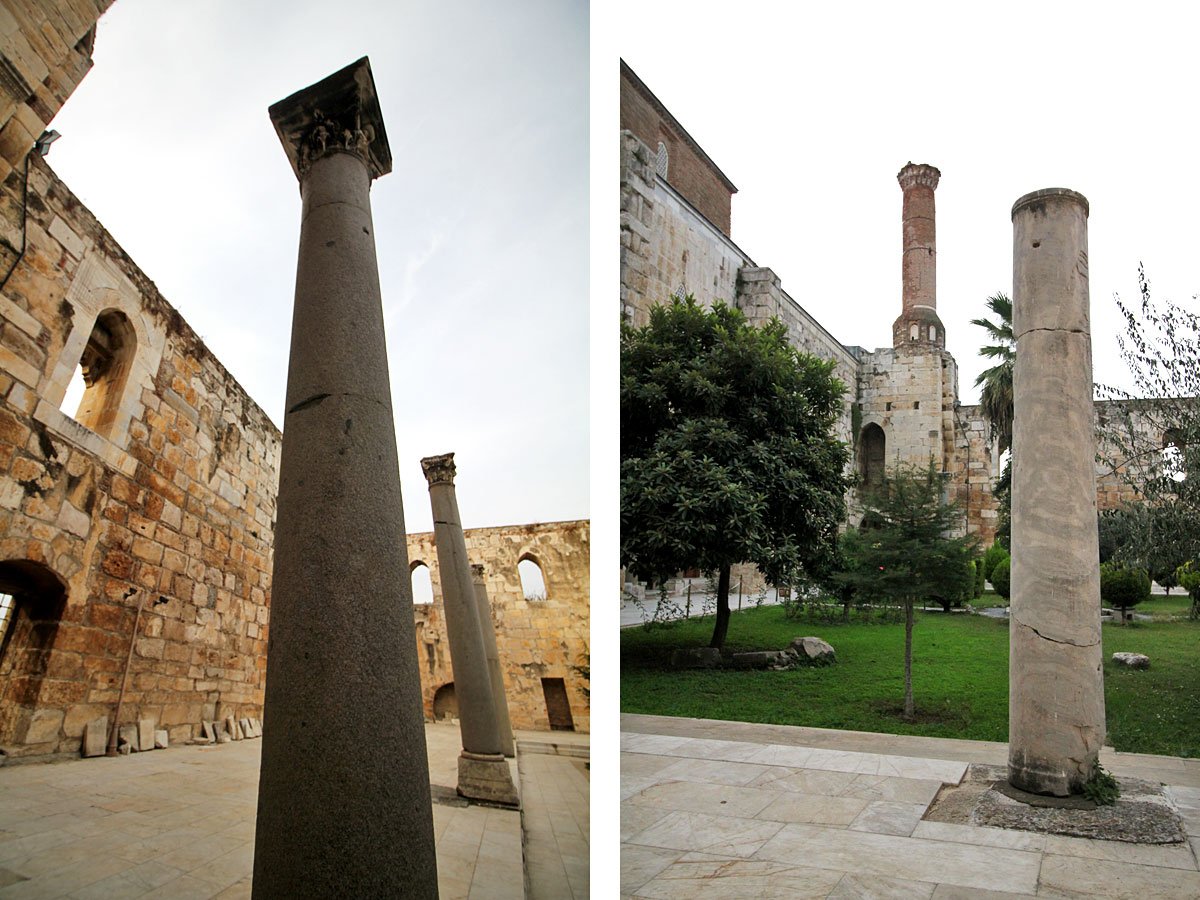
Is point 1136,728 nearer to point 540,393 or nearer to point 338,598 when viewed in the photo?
point 540,393

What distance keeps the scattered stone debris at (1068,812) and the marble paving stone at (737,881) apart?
32.6 inches

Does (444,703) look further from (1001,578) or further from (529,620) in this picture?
(1001,578)

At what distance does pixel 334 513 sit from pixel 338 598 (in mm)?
198

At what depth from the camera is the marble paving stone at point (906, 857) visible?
2.93m

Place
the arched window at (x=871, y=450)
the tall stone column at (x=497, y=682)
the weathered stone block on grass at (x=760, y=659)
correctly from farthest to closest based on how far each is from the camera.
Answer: the arched window at (x=871, y=450) < the weathered stone block on grass at (x=760, y=659) < the tall stone column at (x=497, y=682)

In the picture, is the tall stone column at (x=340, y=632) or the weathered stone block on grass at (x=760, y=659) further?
the weathered stone block on grass at (x=760, y=659)

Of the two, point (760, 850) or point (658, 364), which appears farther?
point (658, 364)

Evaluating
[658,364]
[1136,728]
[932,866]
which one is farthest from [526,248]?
[1136,728]

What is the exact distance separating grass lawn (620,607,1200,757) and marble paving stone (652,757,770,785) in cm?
205

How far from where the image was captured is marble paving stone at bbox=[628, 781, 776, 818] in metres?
3.92

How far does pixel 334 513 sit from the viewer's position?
1.91 m

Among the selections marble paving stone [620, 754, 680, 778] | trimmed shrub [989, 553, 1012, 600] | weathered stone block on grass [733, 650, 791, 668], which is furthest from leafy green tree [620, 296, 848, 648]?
trimmed shrub [989, 553, 1012, 600]

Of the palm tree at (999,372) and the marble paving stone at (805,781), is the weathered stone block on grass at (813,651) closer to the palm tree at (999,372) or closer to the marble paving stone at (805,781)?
the marble paving stone at (805,781)

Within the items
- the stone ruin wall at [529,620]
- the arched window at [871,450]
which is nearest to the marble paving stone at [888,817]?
the stone ruin wall at [529,620]
